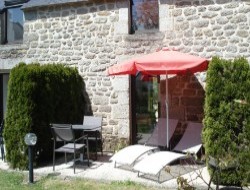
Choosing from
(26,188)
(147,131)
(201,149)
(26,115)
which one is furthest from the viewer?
(147,131)

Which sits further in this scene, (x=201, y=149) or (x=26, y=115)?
(x=201, y=149)

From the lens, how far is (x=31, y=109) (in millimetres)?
7664

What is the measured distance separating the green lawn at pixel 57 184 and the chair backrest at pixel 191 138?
2010 millimetres

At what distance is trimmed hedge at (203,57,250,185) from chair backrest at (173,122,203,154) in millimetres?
1571

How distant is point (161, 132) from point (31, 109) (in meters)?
3.09

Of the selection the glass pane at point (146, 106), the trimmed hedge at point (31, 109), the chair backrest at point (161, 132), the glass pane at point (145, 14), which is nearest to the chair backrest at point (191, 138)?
the chair backrest at point (161, 132)

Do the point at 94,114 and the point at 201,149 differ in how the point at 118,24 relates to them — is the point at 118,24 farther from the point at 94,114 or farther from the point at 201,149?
the point at 201,149

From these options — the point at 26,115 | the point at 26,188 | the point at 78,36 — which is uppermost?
the point at 78,36

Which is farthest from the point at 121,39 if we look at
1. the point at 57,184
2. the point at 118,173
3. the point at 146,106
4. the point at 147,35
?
the point at 57,184

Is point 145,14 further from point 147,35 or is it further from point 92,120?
point 92,120

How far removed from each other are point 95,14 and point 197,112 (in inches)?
148

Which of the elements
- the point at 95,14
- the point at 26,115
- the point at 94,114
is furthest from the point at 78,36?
the point at 26,115

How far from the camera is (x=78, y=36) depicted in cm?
998

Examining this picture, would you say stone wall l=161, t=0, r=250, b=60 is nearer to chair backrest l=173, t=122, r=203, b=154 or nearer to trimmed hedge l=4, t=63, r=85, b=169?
chair backrest l=173, t=122, r=203, b=154
